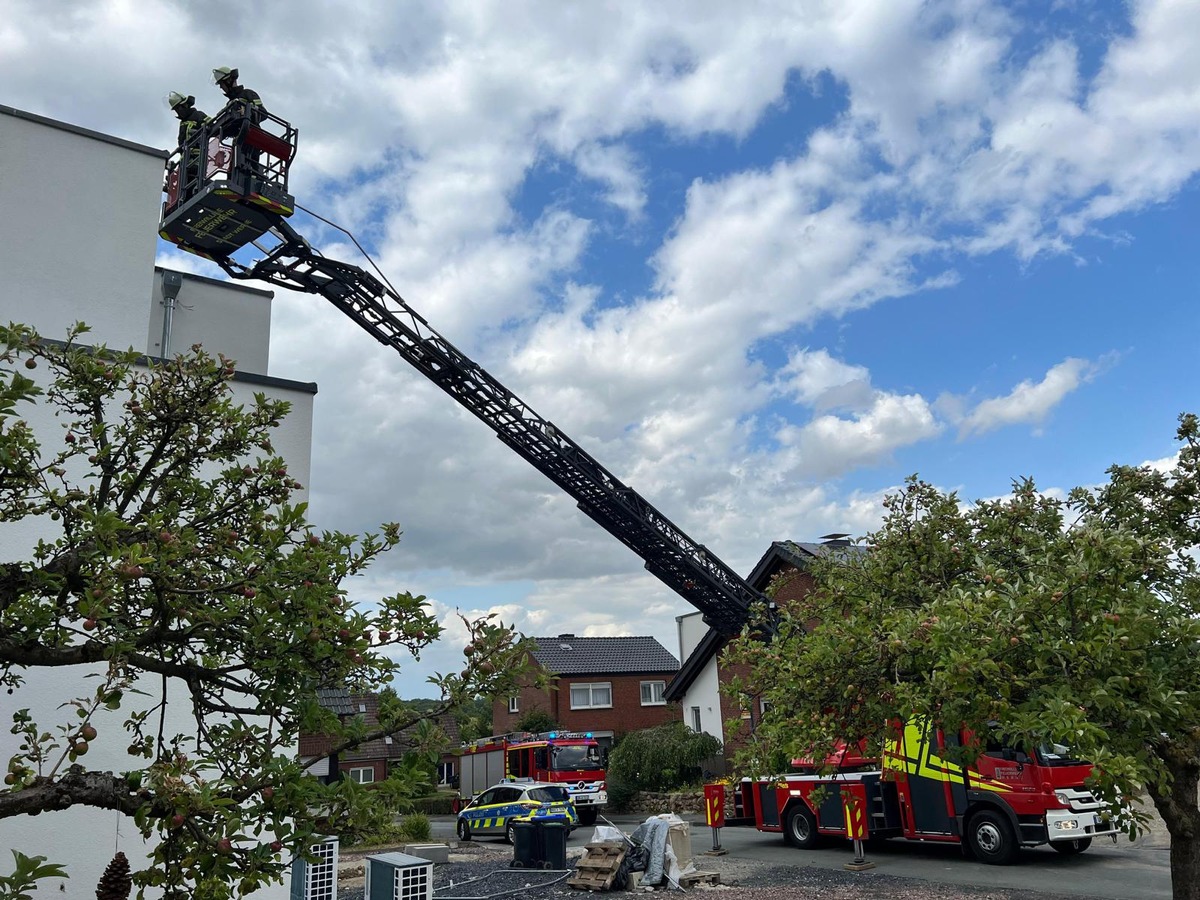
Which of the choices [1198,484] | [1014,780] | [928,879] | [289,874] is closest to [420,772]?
[289,874]

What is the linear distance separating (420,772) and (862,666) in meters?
3.93

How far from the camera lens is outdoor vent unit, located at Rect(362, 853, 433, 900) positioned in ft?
27.5

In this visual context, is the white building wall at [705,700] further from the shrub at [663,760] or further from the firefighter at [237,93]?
the firefighter at [237,93]

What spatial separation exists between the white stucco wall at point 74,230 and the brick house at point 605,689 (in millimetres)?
31111

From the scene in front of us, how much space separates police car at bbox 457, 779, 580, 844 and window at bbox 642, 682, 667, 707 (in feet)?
63.2

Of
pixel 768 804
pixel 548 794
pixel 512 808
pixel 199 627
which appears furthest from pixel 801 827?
pixel 199 627

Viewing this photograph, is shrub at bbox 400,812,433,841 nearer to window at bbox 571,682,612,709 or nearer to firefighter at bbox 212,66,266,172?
firefighter at bbox 212,66,266,172

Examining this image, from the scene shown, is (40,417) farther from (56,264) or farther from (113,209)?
(113,209)

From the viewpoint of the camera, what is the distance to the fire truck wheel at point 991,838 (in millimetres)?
14086

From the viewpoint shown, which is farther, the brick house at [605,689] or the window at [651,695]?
the window at [651,695]

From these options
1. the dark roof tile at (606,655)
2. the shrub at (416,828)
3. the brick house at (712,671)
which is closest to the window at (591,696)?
the dark roof tile at (606,655)

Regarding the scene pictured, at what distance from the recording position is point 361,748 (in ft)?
16.8

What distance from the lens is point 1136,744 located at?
19.5 ft

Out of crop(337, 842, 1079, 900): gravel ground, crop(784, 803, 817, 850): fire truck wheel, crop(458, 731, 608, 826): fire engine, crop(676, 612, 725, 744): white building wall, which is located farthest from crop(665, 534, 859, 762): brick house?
crop(337, 842, 1079, 900): gravel ground
